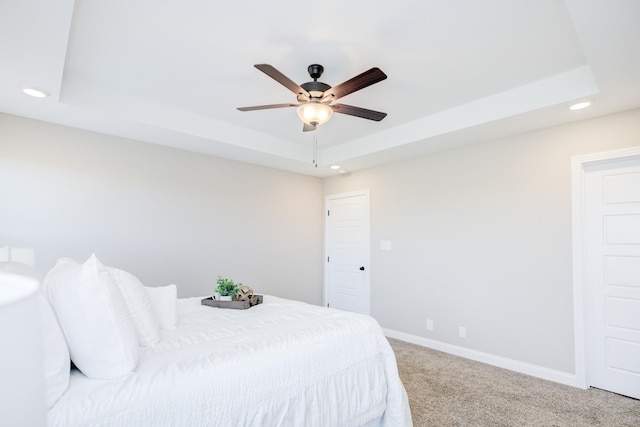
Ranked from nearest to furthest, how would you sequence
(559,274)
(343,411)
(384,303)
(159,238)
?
(343,411) < (559,274) < (159,238) < (384,303)

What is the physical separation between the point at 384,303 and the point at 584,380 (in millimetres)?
2308

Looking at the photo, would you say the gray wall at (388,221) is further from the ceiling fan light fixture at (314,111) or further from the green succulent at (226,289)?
the ceiling fan light fixture at (314,111)

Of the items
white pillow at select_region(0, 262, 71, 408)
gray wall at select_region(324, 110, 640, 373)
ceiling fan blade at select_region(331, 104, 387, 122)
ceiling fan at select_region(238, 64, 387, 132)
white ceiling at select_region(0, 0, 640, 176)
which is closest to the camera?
white pillow at select_region(0, 262, 71, 408)

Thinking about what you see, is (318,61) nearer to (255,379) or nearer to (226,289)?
(226,289)

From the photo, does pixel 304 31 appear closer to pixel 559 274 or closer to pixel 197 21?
pixel 197 21

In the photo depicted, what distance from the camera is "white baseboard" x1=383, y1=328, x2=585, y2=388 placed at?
3219 millimetres

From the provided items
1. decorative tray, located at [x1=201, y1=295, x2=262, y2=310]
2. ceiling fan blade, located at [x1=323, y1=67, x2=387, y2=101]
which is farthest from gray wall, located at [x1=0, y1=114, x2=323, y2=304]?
ceiling fan blade, located at [x1=323, y1=67, x2=387, y2=101]

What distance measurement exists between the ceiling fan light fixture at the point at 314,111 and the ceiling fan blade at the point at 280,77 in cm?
8

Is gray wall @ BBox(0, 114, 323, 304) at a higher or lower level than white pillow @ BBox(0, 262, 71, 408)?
higher

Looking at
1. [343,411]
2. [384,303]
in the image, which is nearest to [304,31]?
[343,411]

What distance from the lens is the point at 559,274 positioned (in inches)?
131

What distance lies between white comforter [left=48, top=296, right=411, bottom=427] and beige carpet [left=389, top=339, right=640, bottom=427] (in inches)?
26.4

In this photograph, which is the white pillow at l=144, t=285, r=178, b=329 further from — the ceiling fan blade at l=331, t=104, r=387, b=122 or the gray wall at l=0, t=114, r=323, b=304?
the gray wall at l=0, t=114, r=323, b=304

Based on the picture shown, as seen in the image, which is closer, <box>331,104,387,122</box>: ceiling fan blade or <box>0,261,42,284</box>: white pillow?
<box>0,261,42,284</box>: white pillow
